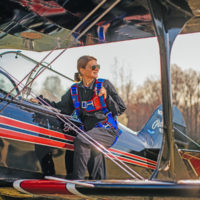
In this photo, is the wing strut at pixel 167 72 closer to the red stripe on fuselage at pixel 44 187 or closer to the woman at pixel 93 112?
the woman at pixel 93 112

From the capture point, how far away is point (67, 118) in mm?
3369

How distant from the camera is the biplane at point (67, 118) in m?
2.52

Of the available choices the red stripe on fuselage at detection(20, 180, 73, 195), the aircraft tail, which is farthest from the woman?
the aircraft tail

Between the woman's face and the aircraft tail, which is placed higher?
the woman's face

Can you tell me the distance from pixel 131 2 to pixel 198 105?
2195 centimetres

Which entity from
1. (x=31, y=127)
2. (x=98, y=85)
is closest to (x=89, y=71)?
(x=98, y=85)

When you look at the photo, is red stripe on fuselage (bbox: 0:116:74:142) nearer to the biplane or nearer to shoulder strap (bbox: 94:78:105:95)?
the biplane

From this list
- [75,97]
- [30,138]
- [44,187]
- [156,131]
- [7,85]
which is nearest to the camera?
[44,187]

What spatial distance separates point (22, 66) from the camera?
3449 mm

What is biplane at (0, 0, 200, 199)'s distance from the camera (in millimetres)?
2519

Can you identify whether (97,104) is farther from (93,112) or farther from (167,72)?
(167,72)

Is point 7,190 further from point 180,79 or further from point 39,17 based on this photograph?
point 180,79

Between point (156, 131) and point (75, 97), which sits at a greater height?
point (75, 97)

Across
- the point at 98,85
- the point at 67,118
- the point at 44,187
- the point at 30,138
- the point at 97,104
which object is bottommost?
the point at 44,187
